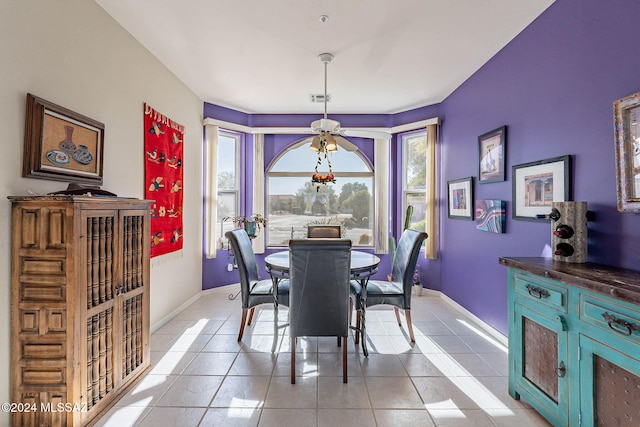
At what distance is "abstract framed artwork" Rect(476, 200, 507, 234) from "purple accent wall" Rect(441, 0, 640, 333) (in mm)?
72

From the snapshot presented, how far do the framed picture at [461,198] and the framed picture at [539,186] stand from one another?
0.82 m

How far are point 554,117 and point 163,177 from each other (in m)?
3.49

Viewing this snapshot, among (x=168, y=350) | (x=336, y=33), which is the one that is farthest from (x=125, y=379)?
(x=336, y=33)

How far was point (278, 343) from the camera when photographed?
2.86 m

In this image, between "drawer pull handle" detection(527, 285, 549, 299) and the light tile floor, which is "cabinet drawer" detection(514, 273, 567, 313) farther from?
the light tile floor

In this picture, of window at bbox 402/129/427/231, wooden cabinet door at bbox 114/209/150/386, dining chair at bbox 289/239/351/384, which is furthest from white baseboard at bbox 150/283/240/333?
window at bbox 402/129/427/231

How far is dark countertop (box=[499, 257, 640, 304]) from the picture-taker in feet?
4.19

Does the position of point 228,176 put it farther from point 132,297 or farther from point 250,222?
point 132,297

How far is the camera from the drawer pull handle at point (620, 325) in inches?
49.2

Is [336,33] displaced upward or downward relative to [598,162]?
upward

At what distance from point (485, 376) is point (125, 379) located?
254 cm

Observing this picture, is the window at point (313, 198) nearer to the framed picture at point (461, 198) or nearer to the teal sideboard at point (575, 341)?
the framed picture at point (461, 198)

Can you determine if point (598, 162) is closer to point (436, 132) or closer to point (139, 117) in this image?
point (436, 132)

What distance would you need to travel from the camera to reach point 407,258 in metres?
2.86
